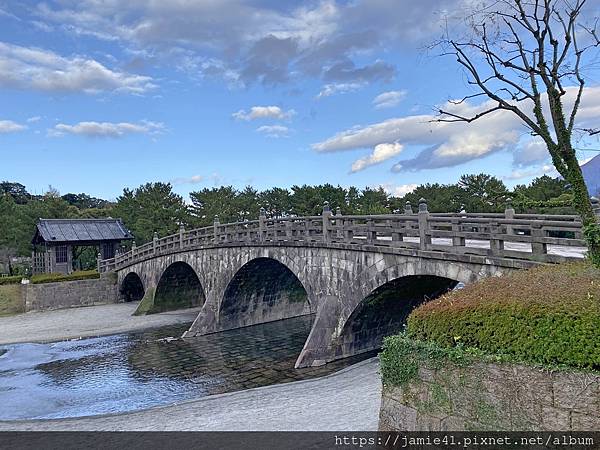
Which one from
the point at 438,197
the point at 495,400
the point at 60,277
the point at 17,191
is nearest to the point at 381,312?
the point at 495,400

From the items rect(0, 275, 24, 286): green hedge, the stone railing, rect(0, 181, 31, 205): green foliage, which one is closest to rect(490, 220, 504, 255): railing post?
the stone railing

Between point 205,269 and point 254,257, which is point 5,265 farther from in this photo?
point 254,257

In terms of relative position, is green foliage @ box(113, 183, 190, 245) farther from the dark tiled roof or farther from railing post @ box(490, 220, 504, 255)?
railing post @ box(490, 220, 504, 255)

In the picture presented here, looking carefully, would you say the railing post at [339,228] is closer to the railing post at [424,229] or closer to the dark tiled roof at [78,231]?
Answer: the railing post at [424,229]

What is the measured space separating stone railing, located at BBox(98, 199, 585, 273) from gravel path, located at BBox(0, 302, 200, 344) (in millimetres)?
5574

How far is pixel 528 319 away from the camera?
23.5ft

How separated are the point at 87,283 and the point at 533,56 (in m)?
38.7

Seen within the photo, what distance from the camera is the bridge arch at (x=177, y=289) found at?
3553 cm

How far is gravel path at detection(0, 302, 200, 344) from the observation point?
28281 millimetres

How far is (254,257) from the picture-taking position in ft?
82.9

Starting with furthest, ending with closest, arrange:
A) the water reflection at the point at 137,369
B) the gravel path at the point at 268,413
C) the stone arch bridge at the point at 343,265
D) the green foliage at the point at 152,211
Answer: the green foliage at the point at 152,211 → the water reflection at the point at 137,369 → the stone arch bridge at the point at 343,265 → the gravel path at the point at 268,413

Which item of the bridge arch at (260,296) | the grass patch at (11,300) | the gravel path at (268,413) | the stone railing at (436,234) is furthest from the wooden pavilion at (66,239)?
the gravel path at (268,413)

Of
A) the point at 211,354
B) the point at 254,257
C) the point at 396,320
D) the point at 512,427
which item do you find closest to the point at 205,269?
the point at 254,257

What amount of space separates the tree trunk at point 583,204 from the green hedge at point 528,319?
0.39 meters
